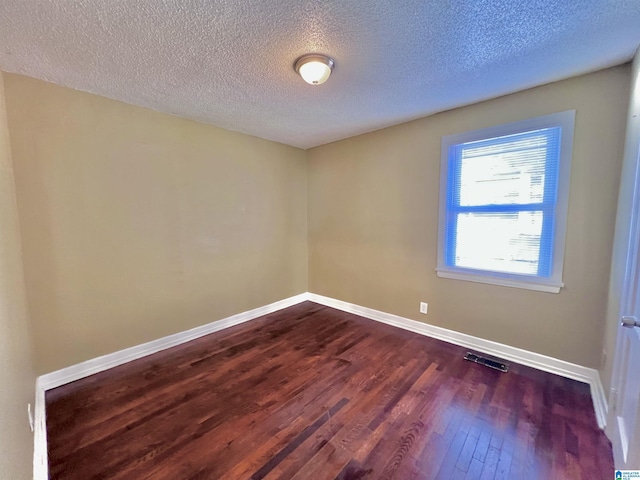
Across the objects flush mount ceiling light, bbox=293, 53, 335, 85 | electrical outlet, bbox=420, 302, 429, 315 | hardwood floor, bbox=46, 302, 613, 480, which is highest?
flush mount ceiling light, bbox=293, 53, 335, 85

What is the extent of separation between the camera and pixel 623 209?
1694 mm

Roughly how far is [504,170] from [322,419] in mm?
2540

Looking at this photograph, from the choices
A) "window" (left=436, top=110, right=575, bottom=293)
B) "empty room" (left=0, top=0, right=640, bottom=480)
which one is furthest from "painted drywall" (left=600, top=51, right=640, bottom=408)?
"window" (left=436, top=110, right=575, bottom=293)

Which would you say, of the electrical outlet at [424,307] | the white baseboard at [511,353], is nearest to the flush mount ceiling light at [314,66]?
the electrical outlet at [424,307]

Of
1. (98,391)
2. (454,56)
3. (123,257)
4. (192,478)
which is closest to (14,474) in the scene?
(192,478)

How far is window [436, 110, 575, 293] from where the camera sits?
2133 millimetres

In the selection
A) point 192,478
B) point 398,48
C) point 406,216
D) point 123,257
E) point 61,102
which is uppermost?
point 398,48

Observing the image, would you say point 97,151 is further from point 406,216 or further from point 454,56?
point 406,216

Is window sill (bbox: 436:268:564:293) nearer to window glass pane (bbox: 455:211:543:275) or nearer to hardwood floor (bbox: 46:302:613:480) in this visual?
window glass pane (bbox: 455:211:543:275)

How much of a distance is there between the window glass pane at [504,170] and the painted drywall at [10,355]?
127 inches

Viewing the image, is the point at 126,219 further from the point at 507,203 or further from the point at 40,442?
the point at 507,203

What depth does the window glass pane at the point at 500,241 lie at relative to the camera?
2270 mm

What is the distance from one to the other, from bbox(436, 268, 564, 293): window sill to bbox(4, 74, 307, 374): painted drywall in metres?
2.32

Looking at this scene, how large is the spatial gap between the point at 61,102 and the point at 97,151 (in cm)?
39
